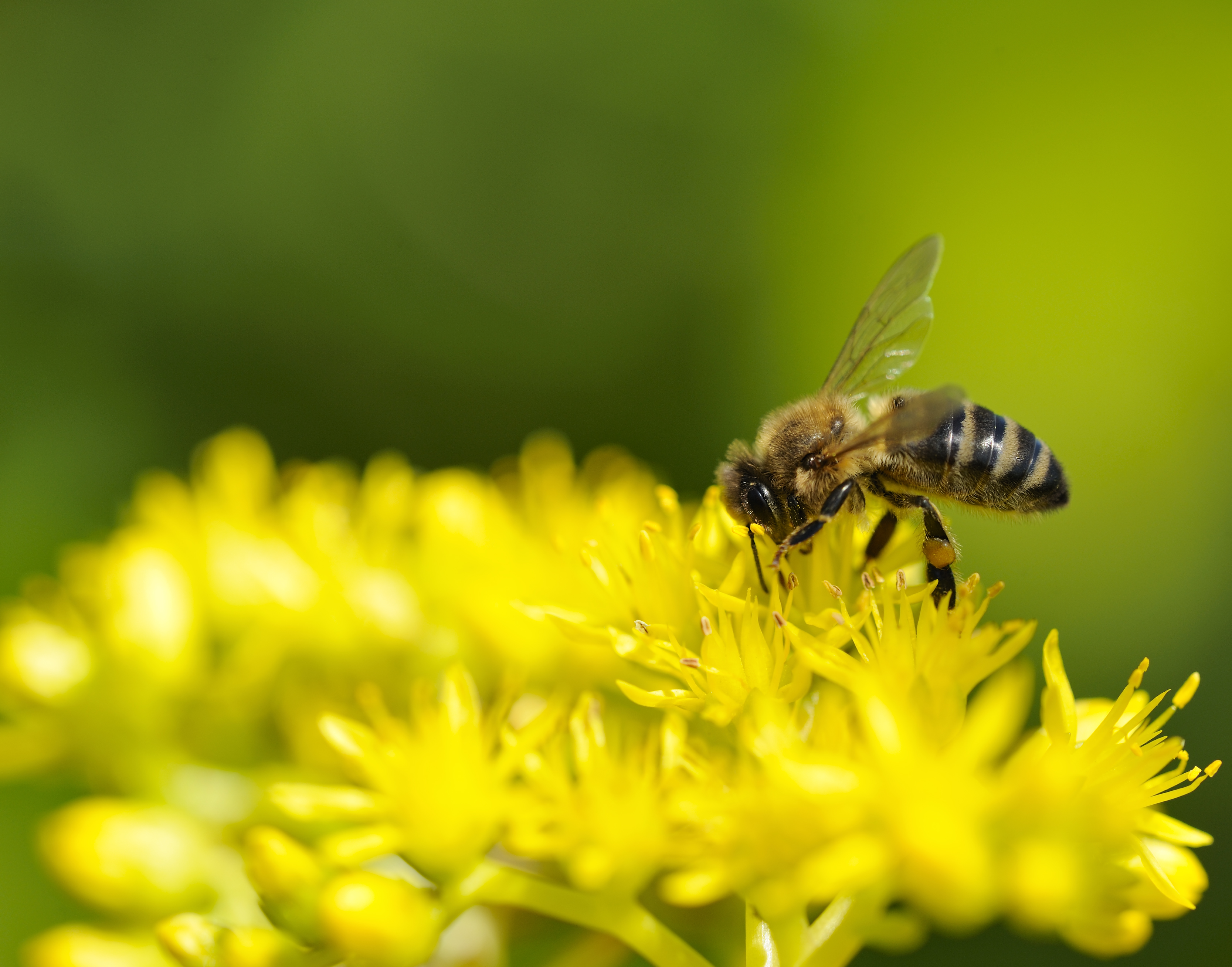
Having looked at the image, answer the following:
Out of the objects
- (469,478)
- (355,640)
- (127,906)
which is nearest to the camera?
(127,906)

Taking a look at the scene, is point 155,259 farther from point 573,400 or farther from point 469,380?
point 573,400

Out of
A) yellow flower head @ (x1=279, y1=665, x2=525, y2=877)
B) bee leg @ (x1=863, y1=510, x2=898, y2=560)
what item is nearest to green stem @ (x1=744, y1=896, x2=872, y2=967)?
yellow flower head @ (x1=279, y1=665, x2=525, y2=877)

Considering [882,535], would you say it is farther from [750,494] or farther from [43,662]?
[43,662]

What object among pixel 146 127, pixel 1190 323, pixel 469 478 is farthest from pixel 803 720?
pixel 146 127

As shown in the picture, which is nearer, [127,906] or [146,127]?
[127,906]

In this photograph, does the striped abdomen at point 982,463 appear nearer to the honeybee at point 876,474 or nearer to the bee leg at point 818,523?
the honeybee at point 876,474

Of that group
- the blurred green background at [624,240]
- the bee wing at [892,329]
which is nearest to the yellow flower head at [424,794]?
the bee wing at [892,329]
